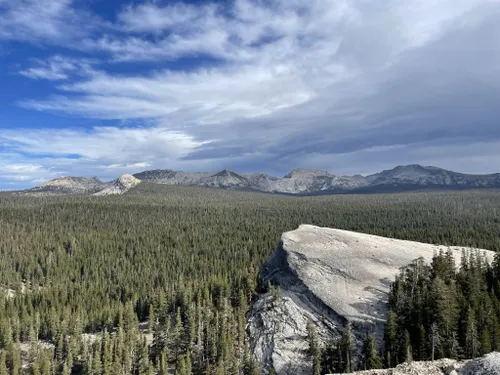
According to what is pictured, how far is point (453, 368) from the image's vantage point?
102ft

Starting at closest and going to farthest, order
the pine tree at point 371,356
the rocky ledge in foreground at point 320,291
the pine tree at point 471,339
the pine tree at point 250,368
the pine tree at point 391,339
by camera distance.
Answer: the pine tree at point 471,339 → the pine tree at point 371,356 → the pine tree at point 391,339 → the pine tree at point 250,368 → the rocky ledge in foreground at point 320,291

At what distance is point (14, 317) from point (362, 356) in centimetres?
9268

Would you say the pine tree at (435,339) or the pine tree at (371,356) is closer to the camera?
the pine tree at (435,339)

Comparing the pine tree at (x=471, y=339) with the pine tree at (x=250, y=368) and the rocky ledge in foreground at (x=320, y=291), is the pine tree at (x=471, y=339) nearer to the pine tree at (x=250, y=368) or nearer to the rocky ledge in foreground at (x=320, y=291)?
the rocky ledge in foreground at (x=320, y=291)

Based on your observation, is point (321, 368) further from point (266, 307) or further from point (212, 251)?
point (212, 251)

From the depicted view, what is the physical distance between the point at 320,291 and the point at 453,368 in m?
54.3

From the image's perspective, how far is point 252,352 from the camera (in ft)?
248

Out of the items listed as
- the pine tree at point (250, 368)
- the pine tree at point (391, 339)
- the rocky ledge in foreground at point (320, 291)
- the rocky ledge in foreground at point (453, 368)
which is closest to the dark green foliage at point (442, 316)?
the pine tree at point (391, 339)

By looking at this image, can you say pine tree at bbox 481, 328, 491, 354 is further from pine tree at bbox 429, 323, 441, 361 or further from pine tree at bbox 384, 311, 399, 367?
pine tree at bbox 384, 311, 399, 367

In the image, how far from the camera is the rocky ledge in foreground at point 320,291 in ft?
244

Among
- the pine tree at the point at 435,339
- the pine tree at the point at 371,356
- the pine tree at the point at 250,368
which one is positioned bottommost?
the pine tree at the point at 250,368

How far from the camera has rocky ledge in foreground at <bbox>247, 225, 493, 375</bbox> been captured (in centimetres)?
7444

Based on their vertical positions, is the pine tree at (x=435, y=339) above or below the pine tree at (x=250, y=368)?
above

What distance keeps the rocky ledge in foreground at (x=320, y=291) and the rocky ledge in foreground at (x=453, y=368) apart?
4233 centimetres
